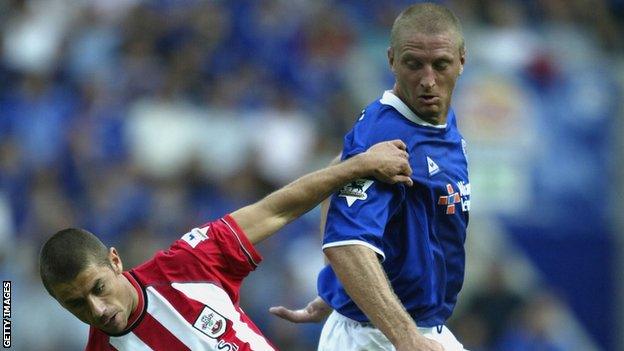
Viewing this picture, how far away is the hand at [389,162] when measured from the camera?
5.05 meters

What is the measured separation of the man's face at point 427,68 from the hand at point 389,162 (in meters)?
0.25

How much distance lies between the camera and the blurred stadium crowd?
34.3 ft

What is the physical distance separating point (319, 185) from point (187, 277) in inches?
27.2

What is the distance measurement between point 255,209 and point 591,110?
679cm

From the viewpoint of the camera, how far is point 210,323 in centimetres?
527

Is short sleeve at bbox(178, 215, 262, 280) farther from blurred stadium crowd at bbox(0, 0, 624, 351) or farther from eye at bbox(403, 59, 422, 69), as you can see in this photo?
blurred stadium crowd at bbox(0, 0, 624, 351)

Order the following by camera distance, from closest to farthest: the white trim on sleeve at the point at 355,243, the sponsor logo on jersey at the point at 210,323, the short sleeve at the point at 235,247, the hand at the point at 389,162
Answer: the white trim on sleeve at the point at 355,243, the hand at the point at 389,162, the sponsor logo on jersey at the point at 210,323, the short sleeve at the point at 235,247

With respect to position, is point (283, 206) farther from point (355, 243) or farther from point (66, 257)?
point (66, 257)

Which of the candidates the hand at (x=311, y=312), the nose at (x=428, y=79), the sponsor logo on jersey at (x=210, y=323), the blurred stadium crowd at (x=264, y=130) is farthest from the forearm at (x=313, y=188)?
the blurred stadium crowd at (x=264, y=130)

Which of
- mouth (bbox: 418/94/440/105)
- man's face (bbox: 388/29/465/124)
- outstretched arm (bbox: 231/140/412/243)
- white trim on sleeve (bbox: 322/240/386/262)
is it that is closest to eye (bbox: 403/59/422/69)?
man's face (bbox: 388/29/465/124)

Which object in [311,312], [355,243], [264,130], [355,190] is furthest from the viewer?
[264,130]

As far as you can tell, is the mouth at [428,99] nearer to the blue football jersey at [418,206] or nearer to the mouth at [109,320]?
the blue football jersey at [418,206]

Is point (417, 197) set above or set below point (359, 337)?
above

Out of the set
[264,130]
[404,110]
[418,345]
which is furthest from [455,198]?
[264,130]
